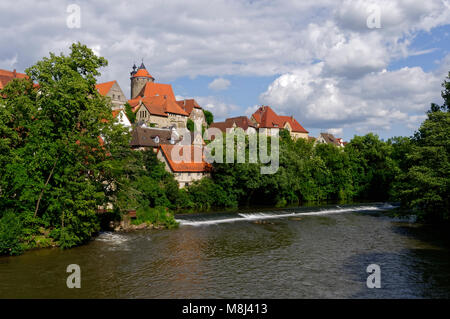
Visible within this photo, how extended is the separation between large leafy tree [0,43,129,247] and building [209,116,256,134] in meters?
58.1

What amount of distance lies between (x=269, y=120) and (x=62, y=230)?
6952cm

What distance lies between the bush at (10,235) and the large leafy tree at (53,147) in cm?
57

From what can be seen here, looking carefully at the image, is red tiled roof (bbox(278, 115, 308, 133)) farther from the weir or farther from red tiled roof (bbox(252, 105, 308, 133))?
the weir

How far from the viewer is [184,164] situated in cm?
4525

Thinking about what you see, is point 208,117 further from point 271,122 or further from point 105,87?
point 105,87

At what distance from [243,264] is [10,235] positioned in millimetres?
13164

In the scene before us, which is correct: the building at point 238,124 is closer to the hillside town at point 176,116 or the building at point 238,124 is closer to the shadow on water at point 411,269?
the hillside town at point 176,116

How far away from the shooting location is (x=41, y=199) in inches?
898

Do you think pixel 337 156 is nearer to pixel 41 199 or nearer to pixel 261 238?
pixel 261 238

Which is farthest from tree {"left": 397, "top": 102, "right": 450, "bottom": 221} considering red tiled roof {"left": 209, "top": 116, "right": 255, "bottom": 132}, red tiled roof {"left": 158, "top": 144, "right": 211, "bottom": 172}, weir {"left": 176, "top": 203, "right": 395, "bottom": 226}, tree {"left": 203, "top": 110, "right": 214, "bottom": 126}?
tree {"left": 203, "top": 110, "right": 214, "bottom": 126}

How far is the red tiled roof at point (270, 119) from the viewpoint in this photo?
87188 mm

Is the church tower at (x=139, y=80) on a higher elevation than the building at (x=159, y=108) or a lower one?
higher

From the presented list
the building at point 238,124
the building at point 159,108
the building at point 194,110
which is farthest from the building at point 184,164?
the building at point 194,110
